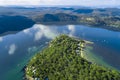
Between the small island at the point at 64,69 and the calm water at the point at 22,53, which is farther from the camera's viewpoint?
the calm water at the point at 22,53

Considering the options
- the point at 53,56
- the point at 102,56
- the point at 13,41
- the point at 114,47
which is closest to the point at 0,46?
the point at 13,41

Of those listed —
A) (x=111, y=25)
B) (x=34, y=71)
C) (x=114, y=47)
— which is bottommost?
(x=111, y=25)

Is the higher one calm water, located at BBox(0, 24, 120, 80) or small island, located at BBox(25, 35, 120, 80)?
small island, located at BBox(25, 35, 120, 80)

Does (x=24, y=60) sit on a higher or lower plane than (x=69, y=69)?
lower

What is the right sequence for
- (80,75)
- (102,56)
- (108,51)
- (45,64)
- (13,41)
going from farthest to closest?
1. (13,41)
2. (108,51)
3. (102,56)
4. (45,64)
5. (80,75)

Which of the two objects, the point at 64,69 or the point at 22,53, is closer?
the point at 64,69

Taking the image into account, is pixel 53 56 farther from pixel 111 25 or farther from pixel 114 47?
pixel 111 25

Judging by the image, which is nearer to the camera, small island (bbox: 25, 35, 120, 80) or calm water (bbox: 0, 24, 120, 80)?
small island (bbox: 25, 35, 120, 80)

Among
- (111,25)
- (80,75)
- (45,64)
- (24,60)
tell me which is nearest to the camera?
(80,75)

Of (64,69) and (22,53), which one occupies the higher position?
(64,69)

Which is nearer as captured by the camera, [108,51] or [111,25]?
[108,51]

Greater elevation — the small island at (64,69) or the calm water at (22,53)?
the small island at (64,69)
